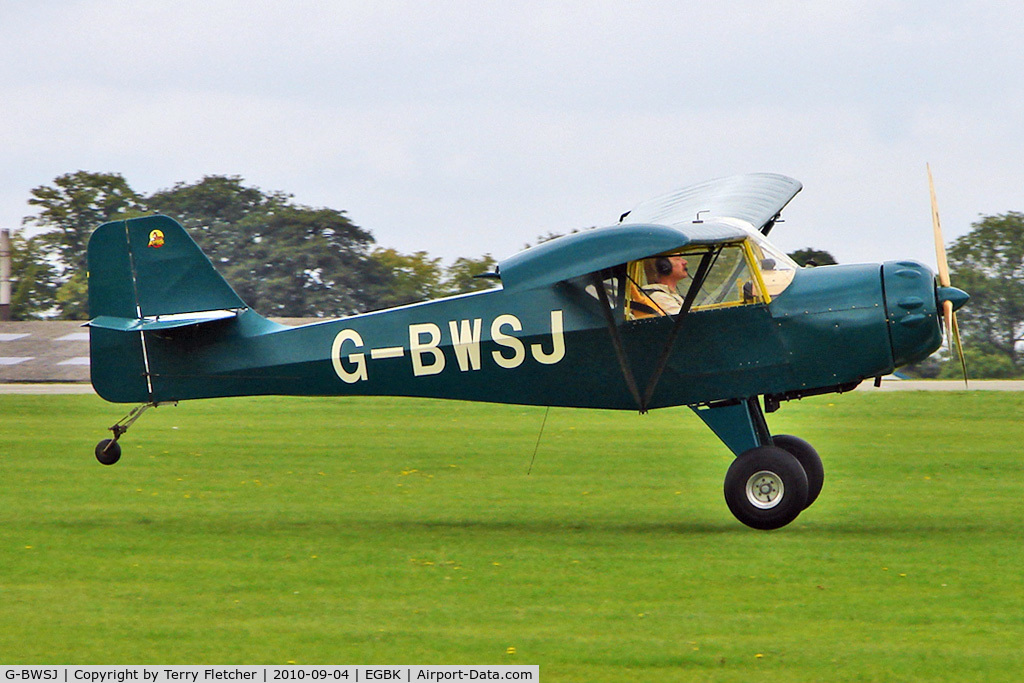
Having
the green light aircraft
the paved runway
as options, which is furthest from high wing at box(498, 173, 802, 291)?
the paved runway

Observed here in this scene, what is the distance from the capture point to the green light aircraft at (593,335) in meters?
11.1

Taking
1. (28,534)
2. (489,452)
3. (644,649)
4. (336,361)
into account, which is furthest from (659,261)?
(489,452)

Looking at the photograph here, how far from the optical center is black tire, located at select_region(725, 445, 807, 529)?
36.2 feet

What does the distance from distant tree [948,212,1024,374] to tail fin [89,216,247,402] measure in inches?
1149

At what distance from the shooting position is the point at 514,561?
10016 millimetres

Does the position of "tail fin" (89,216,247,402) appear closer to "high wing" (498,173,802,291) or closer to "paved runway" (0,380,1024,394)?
"high wing" (498,173,802,291)

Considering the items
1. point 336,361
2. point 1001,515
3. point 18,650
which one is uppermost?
point 336,361

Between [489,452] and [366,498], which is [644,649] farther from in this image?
[489,452]

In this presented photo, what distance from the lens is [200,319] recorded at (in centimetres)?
1221

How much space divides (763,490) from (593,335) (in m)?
2.01

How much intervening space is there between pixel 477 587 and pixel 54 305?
1853 inches

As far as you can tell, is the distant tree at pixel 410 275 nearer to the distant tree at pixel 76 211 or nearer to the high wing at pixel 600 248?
the distant tree at pixel 76 211

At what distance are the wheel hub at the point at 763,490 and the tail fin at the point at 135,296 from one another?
5.13 m

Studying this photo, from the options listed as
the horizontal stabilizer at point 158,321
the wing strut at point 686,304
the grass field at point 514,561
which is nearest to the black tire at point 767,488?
the grass field at point 514,561
